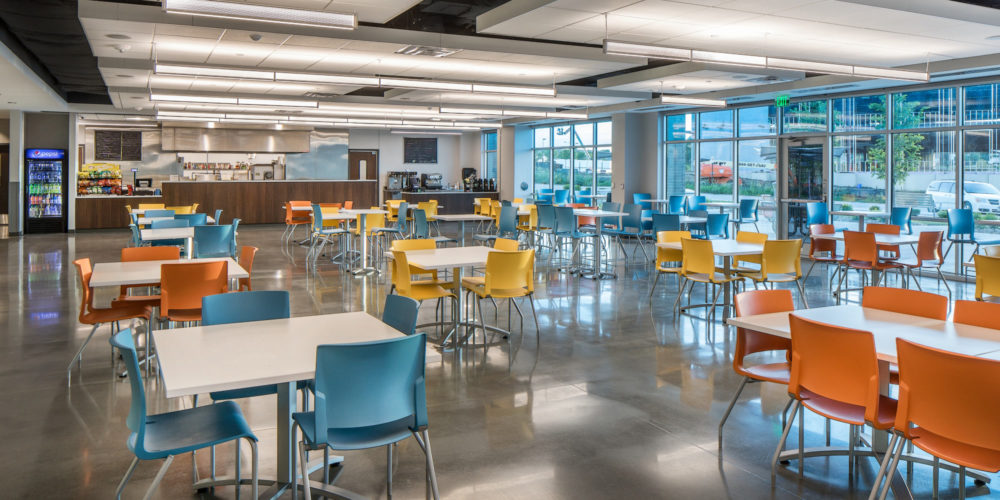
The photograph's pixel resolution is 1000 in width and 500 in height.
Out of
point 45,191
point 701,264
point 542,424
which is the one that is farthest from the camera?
point 45,191

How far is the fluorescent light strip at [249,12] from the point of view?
4668mm

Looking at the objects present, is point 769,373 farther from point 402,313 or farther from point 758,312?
point 402,313

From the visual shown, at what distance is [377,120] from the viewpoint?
17.6m

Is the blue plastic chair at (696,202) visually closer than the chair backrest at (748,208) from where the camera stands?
No

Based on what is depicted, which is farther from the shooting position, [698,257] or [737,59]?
[737,59]

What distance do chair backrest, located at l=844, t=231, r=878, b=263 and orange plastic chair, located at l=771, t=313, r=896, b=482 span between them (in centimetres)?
522

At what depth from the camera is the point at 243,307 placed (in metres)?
3.62

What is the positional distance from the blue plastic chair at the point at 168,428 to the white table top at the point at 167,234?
185 inches

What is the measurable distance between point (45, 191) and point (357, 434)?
1745 cm

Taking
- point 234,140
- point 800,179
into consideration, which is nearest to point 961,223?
point 800,179

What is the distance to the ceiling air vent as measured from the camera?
304 inches

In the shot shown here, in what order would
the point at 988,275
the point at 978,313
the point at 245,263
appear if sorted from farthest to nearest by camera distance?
the point at 988,275 → the point at 245,263 → the point at 978,313

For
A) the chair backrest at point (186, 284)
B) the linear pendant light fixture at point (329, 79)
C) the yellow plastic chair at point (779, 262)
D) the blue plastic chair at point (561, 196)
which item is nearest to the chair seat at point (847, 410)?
the yellow plastic chair at point (779, 262)

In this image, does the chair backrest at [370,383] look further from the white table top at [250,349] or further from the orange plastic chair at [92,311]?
the orange plastic chair at [92,311]
